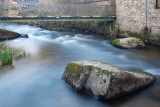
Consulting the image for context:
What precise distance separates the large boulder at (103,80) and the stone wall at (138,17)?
5.69m

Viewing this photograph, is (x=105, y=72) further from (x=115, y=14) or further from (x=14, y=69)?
(x=115, y=14)

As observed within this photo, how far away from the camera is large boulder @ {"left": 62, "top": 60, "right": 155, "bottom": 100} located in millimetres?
4609

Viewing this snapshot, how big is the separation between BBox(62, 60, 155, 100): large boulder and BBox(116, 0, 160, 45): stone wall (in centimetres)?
569

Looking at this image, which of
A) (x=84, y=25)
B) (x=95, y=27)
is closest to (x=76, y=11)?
(x=95, y=27)

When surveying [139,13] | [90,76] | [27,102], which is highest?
[139,13]

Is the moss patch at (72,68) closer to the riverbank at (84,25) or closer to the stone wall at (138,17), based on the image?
the stone wall at (138,17)

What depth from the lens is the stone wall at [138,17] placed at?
408 inches

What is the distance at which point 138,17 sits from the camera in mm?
11664

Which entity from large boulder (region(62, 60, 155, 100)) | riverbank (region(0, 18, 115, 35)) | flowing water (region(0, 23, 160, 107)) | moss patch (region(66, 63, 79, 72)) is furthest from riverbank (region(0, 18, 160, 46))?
moss patch (region(66, 63, 79, 72))

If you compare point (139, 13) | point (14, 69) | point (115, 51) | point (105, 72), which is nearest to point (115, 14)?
point (139, 13)

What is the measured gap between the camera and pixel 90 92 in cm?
494

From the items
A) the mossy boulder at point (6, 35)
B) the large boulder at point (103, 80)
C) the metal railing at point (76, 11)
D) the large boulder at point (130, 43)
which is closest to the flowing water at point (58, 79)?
the large boulder at point (103, 80)

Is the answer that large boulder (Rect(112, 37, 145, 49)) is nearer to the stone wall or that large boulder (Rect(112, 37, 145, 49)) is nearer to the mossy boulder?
the stone wall

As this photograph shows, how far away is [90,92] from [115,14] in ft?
33.5
